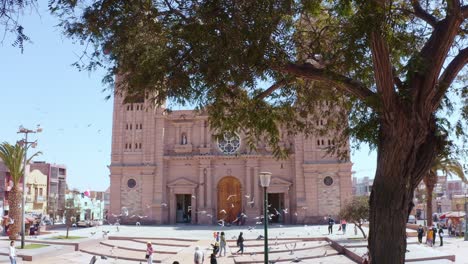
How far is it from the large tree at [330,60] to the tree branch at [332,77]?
0.06ft

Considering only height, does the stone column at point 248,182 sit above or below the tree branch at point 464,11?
below

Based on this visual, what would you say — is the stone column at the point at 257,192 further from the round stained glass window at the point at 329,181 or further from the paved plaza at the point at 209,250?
the paved plaza at the point at 209,250

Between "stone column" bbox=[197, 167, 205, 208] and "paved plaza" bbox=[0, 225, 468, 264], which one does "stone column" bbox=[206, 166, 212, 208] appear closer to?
"stone column" bbox=[197, 167, 205, 208]

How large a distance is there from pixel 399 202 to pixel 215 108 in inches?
158

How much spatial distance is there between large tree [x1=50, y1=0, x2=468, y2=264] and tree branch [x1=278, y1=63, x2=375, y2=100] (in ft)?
0.06

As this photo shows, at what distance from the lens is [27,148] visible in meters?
28.2

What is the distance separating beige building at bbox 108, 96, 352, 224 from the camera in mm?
41938

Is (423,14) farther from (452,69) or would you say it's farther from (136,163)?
(136,163)

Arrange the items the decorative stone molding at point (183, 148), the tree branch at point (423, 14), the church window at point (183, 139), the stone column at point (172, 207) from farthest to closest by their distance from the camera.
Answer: the church window at point (183, 139) → the decorative stone molding at point (183, 148) → the stone column at point (172, 207) → the tree branch at point (423, 14)

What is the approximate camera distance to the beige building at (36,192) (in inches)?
2269

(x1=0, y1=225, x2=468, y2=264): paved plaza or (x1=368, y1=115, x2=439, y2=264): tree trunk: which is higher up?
(x1=368, y1=115, x2=439, y2=264): tree trunk

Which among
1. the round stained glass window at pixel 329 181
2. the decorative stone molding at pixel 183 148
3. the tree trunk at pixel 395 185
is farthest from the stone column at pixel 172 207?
the tree trunk at pixel 395 185

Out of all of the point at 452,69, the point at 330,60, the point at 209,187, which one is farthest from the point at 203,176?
the point at 452,69

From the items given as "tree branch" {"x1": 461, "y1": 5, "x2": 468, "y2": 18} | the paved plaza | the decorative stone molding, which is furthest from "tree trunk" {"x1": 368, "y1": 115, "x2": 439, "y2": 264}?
the decorative stone molding
